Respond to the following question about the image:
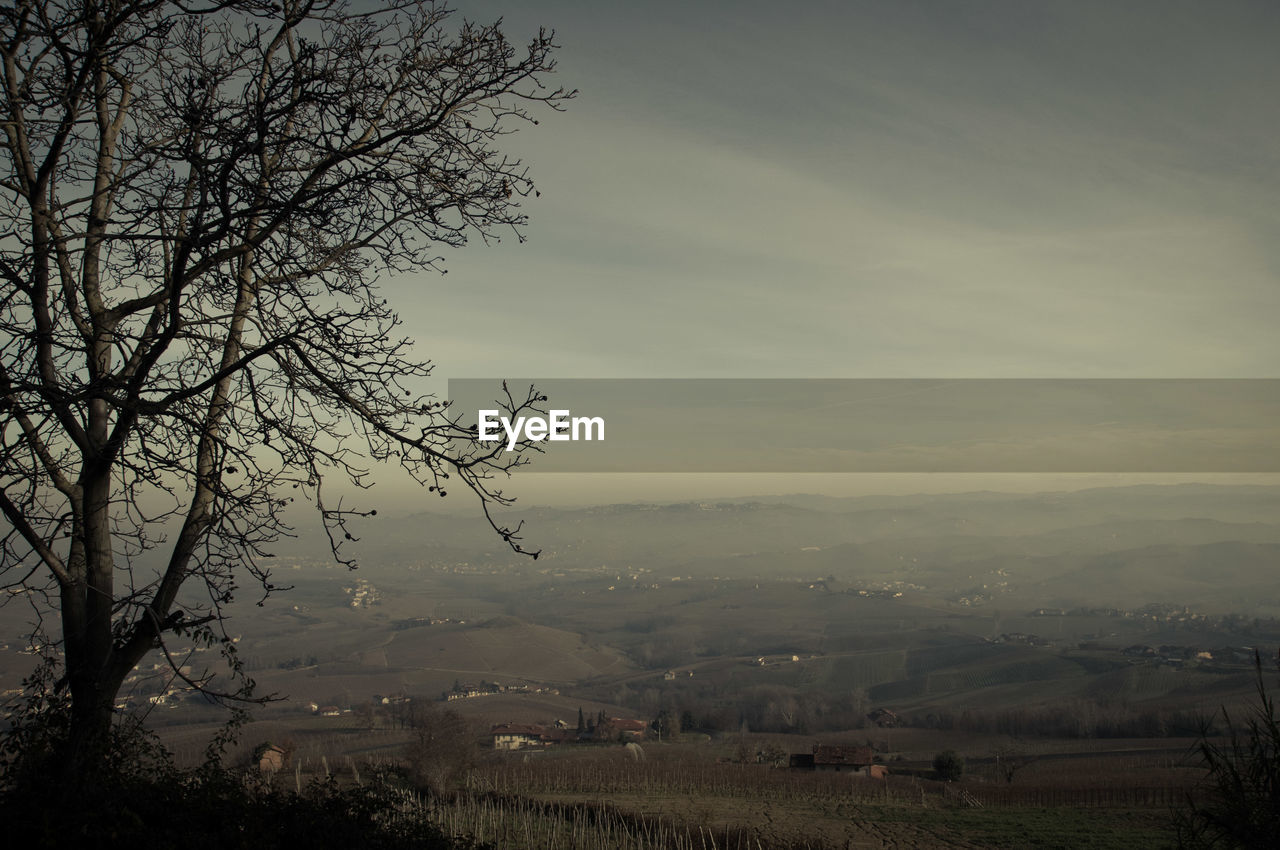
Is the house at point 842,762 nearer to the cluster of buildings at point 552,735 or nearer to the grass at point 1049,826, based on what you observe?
the grass at point 1049,826

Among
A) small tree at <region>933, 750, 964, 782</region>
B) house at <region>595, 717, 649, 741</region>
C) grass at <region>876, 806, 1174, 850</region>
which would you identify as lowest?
house at <region>595, 717, 649, 741</region>

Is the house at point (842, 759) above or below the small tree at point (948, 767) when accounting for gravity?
above

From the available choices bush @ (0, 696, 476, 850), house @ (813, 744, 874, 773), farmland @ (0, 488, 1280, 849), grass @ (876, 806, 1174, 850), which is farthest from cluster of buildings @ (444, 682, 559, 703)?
bush @ (0, 696, 476, 850)

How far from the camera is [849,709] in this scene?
7550 cm

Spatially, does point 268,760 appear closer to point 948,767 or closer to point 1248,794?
point 1248,794

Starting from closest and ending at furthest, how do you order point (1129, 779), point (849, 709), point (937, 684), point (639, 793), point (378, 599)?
point (639, 793)
point (1129, 779)
point (849, 709)
point (937, 684)
point (378, 599)

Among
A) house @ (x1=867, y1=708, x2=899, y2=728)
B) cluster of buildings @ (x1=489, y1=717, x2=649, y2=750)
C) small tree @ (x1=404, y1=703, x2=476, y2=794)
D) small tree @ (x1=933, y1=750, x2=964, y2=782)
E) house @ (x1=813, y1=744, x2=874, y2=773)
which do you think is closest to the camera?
small tree @ (x1=404, y1=703, x2=476, y2=794)

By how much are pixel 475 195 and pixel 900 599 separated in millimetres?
180984

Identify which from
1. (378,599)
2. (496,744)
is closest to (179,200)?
(496,744)

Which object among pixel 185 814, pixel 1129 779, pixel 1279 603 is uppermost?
pixel 185 814

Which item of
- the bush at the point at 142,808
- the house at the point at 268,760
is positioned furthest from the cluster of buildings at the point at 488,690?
the bush at the point at 142,808

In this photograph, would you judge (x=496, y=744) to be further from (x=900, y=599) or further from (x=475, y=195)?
(x=900, y=599)

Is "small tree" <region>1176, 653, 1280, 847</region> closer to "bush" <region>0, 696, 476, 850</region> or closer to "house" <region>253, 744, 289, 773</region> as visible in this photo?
"bush" <region>0, 696, 476, 850</region>

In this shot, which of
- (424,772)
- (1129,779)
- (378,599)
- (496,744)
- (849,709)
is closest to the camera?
(424,772)
